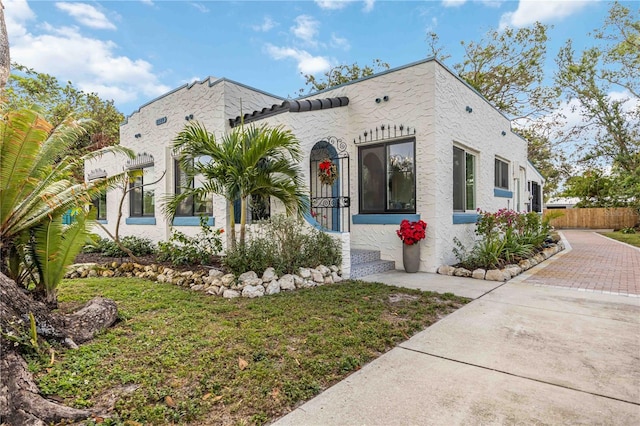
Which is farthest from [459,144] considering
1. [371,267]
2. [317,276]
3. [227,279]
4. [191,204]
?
[191,204]

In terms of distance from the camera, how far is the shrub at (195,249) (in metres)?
7.50

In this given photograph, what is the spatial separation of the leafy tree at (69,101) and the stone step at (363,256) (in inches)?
596

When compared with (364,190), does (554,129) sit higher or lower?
higher

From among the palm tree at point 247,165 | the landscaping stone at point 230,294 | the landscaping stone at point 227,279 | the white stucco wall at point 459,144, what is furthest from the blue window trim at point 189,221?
the white stucco wall at point 459,144

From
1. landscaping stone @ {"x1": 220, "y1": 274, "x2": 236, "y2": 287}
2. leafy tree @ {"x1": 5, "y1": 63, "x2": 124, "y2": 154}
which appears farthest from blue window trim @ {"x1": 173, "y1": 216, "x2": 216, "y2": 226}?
leafy tree @ {"x1": 5, "y1": 63, "x2": 124, "y2": 154}

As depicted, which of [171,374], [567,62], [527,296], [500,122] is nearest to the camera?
[171,374]

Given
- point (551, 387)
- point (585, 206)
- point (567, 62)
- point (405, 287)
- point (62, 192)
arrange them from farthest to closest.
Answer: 1. point (585, 206)
2. point (567, 62)
3. point (405, 287)
4. point (62, 192)
5. point (551, 387)

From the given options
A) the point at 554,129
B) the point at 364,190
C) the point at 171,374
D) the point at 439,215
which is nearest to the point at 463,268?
the point at 439,215

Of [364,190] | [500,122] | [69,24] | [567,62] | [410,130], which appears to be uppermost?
[567,62]

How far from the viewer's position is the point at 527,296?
17.7 feet

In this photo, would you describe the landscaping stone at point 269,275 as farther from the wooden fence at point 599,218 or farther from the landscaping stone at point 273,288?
the wooden fence at point 599,218

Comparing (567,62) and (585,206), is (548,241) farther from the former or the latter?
(585,206)

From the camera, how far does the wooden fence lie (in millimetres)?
23920

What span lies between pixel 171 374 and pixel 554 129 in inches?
1116
